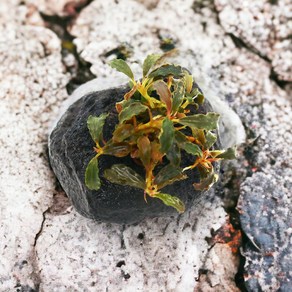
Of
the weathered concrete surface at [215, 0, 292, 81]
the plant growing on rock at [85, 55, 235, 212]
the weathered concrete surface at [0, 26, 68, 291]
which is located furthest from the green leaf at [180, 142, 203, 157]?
the weathered concrete surface at [215, 0, 292, 81]

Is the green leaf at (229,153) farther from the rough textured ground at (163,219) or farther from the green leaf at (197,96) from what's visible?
the rough textured ground at (163,219)

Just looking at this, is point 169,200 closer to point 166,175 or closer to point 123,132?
point 166,175

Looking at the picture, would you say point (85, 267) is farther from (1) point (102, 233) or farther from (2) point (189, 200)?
(2) point (189, 200)

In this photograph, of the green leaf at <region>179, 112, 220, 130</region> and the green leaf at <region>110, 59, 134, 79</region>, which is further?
the green leaf at <region>110, 59, 134, 79</region>

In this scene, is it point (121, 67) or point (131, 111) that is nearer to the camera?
point (131, 111)

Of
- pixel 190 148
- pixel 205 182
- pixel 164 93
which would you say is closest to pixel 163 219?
pixel 205 182

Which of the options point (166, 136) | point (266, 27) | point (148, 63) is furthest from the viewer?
point (266, 27)

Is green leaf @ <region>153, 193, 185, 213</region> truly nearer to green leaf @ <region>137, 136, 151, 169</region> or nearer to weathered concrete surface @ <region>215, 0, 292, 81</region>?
green leaf @ <region>137, 136, 151, 169</region>
